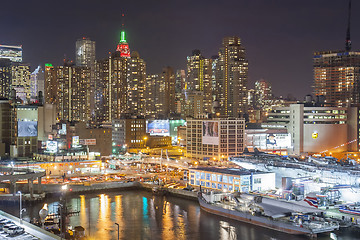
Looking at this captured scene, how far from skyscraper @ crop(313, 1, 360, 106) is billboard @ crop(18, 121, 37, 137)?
222 ft

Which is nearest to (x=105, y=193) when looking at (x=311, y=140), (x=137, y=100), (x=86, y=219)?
(x=86, y=219)

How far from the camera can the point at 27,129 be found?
6253 cm

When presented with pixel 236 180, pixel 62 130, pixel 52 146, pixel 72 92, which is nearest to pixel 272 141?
pixel 236 180

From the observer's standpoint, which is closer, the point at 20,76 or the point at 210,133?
the point at 210,133

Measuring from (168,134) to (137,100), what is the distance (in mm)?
40521

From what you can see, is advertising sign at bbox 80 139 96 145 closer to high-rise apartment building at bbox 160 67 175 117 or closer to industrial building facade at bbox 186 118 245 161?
industrial building facade at bbox 186 118 245 161

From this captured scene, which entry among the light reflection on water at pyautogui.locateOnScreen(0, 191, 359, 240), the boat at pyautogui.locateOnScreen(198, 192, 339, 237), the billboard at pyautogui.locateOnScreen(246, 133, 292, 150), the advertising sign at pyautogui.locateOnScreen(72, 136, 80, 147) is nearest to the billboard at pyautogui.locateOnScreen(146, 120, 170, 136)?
the billboard at pyautogui.locateOnScreen(246, 133, 292, 150)

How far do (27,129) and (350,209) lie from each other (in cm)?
4343

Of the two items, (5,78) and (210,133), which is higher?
(5,78)

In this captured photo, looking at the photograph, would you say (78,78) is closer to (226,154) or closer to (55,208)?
(226,154)

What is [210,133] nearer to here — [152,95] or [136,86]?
[136,86]

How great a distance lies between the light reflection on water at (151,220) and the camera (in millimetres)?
30625

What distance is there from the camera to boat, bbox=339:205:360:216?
32.6 metres

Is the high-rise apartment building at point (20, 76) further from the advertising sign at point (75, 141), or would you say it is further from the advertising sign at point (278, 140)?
the advertising sign at point (278, 140)
